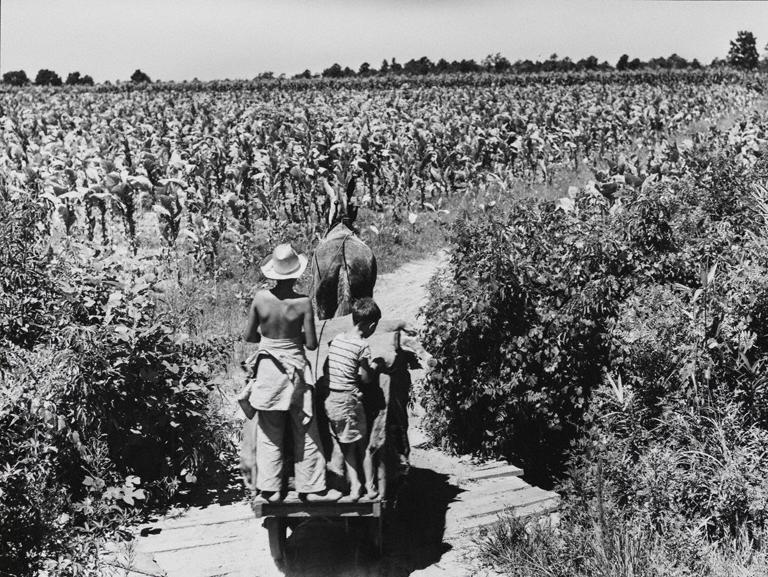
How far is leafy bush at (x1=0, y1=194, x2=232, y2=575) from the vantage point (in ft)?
21.5

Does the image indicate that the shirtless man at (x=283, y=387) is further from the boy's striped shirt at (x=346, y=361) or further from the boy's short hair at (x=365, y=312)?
the boy's short hair at (x=365, y=312)

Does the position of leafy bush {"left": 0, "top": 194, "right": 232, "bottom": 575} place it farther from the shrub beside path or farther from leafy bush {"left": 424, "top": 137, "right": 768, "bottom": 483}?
leafy bush {"left": 424, "top": 137, "right": 768, "bottom": 483}

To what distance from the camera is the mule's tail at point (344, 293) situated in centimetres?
729

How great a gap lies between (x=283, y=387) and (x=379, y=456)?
0.84 metres

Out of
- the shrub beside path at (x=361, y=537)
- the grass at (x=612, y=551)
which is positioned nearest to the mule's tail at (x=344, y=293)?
the shrub beside path at (x=361, y=537)

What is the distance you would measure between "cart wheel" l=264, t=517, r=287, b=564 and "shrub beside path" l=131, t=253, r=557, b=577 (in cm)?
14

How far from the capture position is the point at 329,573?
20.0ft

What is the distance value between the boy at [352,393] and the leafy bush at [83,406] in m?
2.02

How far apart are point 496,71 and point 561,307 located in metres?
49.9

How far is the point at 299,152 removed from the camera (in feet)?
59.5

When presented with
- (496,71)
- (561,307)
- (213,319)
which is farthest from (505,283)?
(496,71)

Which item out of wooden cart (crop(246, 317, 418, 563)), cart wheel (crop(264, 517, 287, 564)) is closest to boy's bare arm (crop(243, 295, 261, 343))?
wooden cart (crop(246, 317, 418, 563))

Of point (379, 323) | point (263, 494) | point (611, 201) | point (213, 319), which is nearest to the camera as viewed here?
point (263, 494)

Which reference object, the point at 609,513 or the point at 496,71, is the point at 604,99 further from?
the point at 609,513
